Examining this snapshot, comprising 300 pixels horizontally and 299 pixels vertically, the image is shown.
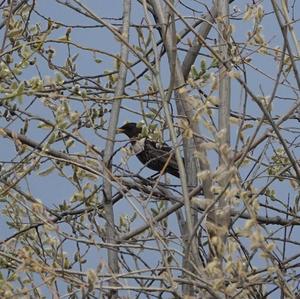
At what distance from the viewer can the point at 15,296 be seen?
3.25 meters

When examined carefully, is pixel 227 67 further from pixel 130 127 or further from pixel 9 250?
pixel 130 127

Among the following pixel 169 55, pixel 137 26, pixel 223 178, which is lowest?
pixel 223 178

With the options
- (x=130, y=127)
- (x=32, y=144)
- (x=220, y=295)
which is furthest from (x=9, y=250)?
(x=130, y=127)

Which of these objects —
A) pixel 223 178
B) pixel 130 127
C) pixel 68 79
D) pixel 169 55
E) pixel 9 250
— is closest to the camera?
pixel 223 178

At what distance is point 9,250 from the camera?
409 cm

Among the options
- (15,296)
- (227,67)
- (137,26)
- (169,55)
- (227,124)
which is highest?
(137,26)

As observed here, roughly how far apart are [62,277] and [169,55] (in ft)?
4.77

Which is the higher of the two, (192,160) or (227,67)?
(192,160)

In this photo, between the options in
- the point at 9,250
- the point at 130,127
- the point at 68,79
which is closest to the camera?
the point at 9,250

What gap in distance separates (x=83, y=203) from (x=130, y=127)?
2.83 meters

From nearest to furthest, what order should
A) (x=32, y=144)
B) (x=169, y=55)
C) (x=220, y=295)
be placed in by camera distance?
(x=220, y=295) → (x=169, y=55) → (x=32, y=144)

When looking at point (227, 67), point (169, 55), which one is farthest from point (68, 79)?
point (227, 67)

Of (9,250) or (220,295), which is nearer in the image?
(220,295)

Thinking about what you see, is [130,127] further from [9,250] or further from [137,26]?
[9,250]
